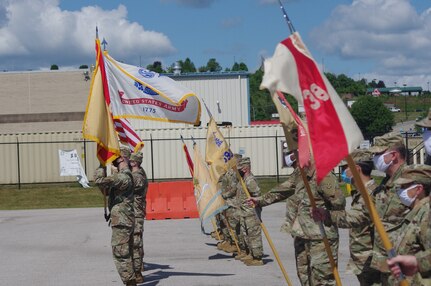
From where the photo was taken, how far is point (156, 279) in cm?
1295

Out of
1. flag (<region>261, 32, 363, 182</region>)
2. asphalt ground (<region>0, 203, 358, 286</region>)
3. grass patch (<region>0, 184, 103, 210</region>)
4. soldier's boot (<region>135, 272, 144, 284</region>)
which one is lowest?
grass patch (<region>0, 184, 103, 210</region>)

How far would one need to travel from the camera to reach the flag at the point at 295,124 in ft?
24.3

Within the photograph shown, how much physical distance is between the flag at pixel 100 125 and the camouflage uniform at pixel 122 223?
43 centimetres

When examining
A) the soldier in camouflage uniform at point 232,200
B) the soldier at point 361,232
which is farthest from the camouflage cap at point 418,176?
the soldier in camouflage uniform at point 232,200

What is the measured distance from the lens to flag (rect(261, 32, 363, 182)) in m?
4.98

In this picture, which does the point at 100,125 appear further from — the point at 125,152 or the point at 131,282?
the point at 131,282

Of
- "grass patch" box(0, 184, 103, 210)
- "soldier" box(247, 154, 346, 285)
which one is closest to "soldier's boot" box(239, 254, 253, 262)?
"soldier" box(247, 154, 346, 285)

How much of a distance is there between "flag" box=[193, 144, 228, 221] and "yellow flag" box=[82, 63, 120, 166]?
93.8 inches

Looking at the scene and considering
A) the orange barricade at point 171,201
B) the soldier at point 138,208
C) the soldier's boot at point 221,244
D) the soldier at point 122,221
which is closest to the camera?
the soldier at point 122,221

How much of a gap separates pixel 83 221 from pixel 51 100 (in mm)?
21513

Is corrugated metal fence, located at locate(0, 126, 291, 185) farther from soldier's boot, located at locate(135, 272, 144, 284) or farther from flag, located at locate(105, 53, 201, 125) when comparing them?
soldier's boot, located at locate(135, 272, 144, 284)

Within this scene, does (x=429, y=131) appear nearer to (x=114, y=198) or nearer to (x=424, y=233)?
(x=424, y=233)

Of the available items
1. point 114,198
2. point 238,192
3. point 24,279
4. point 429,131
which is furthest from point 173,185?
point 429,131

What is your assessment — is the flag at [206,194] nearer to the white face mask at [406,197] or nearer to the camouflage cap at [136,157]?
the camouflage cap at [136,157]
